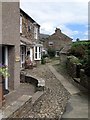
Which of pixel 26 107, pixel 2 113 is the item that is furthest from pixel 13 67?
pixel 2 113

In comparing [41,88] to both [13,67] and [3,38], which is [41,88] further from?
[3,38]

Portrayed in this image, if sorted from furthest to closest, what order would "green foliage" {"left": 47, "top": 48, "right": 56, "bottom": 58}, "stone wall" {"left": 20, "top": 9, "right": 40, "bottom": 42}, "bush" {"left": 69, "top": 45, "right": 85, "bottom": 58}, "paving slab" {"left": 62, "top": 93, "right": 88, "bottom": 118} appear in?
"green foliage" {"left": 47, "top": 48, "right": 56, "bottom": 58}, "bush" {"left": 69, "top": 45, "right": 85, "bottom": 58}, "stone wall" {"left": 20, "top": 9, "right": 40, "bottom": 42}, "paving slab" {"left": 62, "top": 93, "right": 88, "bottom": 118}

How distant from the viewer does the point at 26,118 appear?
25.2 ft

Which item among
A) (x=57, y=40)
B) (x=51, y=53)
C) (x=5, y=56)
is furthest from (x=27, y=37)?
(x=57, y=40)

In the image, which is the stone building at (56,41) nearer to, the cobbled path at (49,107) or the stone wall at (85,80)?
the stone wall at (85,80)

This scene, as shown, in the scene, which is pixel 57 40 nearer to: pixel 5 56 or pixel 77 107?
pixel 5 56

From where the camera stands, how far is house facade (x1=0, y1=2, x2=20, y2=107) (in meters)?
11.2

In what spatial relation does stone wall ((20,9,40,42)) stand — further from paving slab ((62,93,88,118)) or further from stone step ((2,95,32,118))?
stone step ((2,95,32,118))

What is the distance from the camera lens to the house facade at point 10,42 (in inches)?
443

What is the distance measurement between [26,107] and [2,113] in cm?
164

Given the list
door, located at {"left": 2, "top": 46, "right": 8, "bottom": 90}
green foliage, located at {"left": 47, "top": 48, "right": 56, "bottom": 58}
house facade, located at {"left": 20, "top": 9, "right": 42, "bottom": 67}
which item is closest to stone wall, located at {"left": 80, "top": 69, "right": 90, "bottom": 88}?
door, located at {"left": 2, "top": 46, "right": 8, "bottom": 90}

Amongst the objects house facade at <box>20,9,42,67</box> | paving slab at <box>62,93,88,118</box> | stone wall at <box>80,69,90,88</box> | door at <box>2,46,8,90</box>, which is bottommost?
paving slab at <box>62,93,88,118</box>

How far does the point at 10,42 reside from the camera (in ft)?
39.2

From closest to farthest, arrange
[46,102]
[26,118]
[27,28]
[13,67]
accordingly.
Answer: [26,118]
[46,102]
[13,67]
[27,28]
